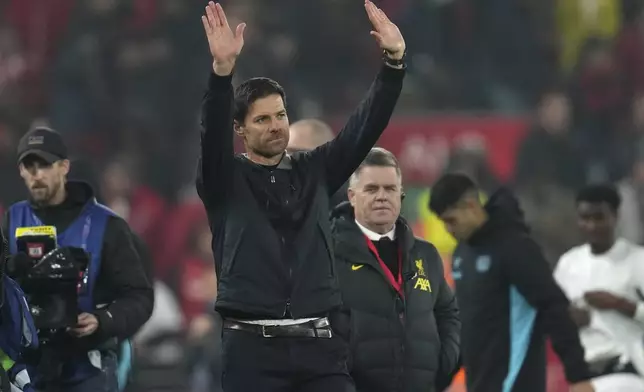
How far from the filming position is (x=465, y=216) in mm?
9016

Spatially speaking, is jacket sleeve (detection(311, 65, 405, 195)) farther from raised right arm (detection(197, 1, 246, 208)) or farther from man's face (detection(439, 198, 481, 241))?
man's face (detection(439, 198, 481, 241))

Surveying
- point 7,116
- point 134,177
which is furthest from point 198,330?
point 7,116

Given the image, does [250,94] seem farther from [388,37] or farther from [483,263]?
[483,263]

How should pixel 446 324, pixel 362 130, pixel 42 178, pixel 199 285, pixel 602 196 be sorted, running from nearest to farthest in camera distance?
pixel 362 130, pixel 446 324, pixel 42 178, pixel 602 196, pixel 199 285

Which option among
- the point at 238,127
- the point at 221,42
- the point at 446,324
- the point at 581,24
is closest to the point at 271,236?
the point at 238,127

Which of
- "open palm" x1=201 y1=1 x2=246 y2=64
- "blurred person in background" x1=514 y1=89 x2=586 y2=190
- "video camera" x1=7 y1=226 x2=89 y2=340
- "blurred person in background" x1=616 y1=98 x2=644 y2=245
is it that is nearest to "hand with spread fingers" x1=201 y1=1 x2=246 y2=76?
"open palm" x1=201 y1=1 x2=246 y2=64

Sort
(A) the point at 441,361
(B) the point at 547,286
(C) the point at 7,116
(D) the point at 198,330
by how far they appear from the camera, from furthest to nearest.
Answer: (C) the point at 7,116 < (D) the point at 198,330 < (B) the point at 547,286 < (A) the point at 441,361

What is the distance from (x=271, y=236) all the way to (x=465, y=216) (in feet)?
8.58

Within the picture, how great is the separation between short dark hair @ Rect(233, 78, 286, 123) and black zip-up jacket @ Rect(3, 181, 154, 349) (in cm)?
173

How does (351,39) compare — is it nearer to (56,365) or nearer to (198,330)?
(198,330)

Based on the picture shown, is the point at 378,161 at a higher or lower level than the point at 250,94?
lower

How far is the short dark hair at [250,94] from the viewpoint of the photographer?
6.63 m

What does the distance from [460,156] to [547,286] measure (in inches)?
261

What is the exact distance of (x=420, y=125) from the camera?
15.7 metres
